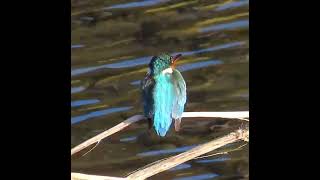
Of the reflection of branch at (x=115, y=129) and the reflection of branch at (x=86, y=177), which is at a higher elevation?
the reflection of branch at (x=115, y=129)

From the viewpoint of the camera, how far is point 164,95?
381 cm

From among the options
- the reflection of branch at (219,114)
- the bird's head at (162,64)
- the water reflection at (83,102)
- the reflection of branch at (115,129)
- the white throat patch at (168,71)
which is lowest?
the reflection of branch at (115,129)

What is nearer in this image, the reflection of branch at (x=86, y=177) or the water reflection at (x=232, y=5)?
the reflection of branch at (x=86, y=177)

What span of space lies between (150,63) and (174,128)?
10.3 inches

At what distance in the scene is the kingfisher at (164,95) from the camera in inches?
150

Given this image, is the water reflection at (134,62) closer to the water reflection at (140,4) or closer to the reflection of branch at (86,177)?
the water reflection at (140,4)

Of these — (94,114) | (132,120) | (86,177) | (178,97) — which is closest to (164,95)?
(178,97)

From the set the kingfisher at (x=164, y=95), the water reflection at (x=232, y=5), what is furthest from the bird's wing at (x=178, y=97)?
the water reflection at (x=232, y=5)

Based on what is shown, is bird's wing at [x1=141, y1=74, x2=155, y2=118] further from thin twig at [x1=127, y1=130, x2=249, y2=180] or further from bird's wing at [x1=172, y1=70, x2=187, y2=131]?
thin twig at [x1=127, y1=130, x2=249, y2=180]

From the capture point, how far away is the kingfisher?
3803mm

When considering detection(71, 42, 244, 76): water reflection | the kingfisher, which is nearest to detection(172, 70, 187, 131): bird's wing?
the kingfisher

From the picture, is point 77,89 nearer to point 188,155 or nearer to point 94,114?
point 94,114
